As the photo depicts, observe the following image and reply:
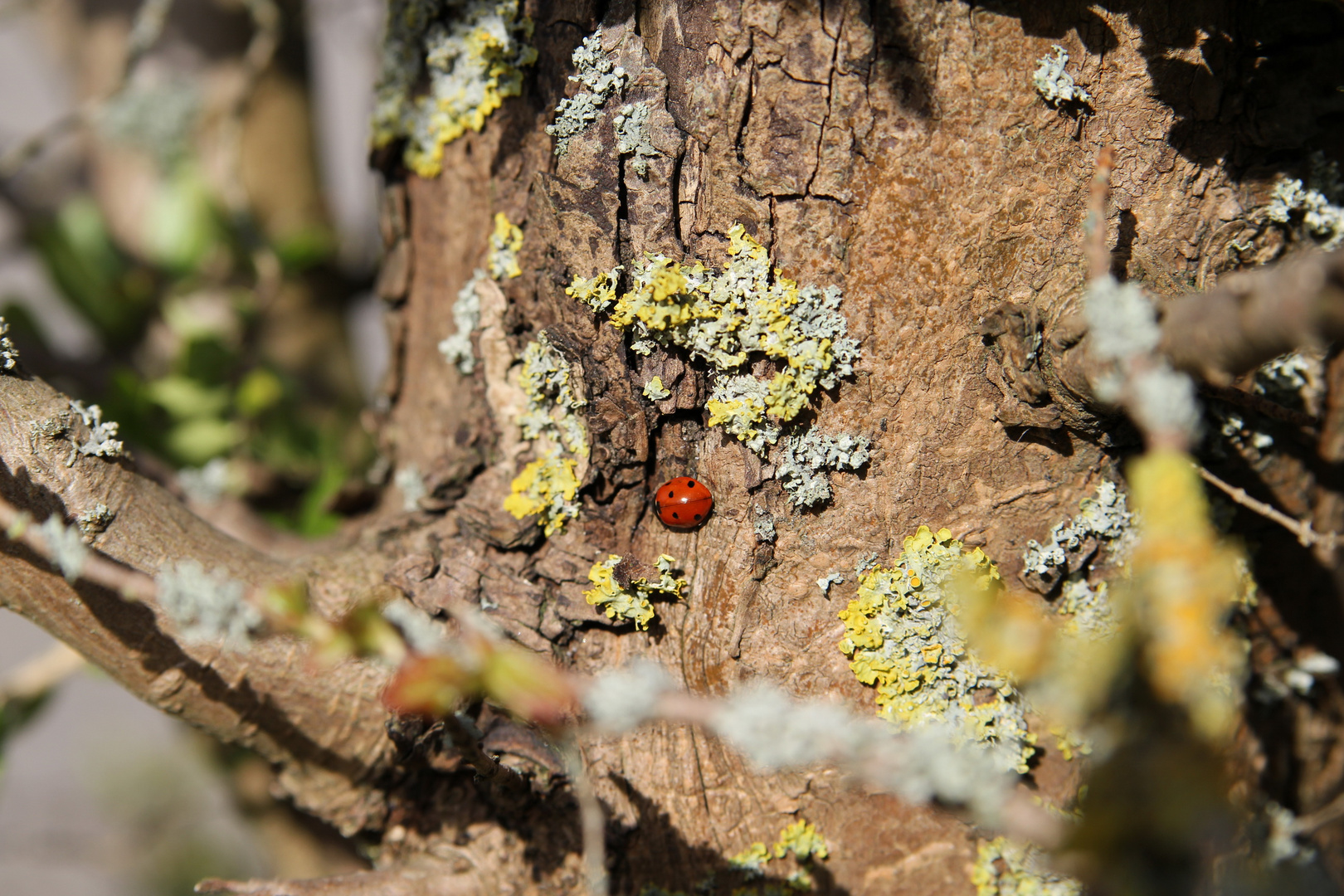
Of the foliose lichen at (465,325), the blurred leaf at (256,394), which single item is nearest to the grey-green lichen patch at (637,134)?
the foliose lichen at (465,325)

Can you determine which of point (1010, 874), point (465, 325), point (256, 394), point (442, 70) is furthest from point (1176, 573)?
point (256, 394)

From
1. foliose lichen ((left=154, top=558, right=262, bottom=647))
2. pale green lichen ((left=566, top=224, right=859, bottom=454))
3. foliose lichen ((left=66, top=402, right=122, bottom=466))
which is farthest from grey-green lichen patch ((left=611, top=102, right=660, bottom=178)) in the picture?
foliose lichen ((left=66, top=402, right=122, bottom=466))

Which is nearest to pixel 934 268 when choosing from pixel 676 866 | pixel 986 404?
pixel 986 404

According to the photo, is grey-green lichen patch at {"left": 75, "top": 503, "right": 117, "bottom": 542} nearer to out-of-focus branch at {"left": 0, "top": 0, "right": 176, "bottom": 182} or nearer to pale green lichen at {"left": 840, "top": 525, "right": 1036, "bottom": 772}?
pale green lichen at {"left": 840, "top": 525, "right": 1036, "bottom": 772}

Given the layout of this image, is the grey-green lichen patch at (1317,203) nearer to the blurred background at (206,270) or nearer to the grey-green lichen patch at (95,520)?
the blurred background at (206,270)

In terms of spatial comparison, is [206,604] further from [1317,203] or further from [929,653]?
[1317,203]

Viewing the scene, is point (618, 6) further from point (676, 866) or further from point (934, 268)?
point (676, 866)
